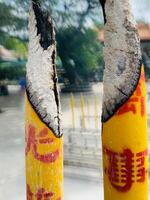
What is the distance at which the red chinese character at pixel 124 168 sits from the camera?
3.20 metres

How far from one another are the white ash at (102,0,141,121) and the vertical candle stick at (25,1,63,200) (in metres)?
0.46

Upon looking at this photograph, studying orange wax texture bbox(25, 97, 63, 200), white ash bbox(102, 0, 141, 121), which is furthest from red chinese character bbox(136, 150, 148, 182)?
orange wax texture bbox(25, 97, 63, 200)

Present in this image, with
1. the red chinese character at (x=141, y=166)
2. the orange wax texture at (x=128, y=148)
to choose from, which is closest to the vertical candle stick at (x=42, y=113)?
the orange wax texture at (x=128, y=148)

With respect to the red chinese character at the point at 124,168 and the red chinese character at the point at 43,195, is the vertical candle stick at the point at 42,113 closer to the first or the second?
the red chinese character at the point at 43,195

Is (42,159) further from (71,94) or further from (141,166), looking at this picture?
(71,94)

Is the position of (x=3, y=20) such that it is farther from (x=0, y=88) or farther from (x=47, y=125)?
(x=47, y=125)

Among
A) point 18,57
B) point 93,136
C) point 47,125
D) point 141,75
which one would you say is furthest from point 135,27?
point 18,57

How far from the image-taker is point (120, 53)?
125 inches

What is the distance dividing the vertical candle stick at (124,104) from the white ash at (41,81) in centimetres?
44

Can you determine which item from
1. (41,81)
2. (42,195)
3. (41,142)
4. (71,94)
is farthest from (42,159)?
(71,94)

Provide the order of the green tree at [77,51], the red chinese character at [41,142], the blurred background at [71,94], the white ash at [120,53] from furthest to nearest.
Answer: the green tree at [77,51], the blurred background at [71,94], the red chinese character at [41,142], the white ash at [120,53]

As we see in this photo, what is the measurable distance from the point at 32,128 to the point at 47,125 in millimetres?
124

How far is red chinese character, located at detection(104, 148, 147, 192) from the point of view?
3203 millimetres

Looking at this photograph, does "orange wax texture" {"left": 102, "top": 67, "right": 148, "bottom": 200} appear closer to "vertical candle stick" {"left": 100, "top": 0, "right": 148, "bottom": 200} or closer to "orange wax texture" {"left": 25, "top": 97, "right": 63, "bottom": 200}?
"vertical candle stick" {"left": 100, "top": 0, "right": 148, "bottom": 200}
